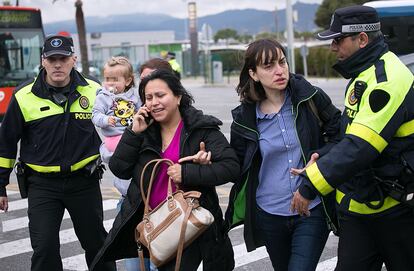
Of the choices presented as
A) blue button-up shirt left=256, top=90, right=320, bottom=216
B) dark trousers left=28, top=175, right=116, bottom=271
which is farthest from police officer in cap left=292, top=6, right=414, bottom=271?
dark trousers left=28, top=175, right=116, bottom=271

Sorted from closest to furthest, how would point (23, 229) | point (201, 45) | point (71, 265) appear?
point (71, 265) → point (23, 229) → point (201, 45)

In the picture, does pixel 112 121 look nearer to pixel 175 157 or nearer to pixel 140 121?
pixel 140 121

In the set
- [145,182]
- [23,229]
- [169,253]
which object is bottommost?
[23,229]

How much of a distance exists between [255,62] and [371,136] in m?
0.89

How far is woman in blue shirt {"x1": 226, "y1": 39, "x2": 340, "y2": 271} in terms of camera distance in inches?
141

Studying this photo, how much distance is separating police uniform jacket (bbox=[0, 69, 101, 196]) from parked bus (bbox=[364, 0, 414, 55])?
13.9ft

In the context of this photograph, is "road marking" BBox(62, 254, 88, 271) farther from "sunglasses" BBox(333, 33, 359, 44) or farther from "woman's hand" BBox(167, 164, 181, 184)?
"sunglasses" BBox(333, 33, 359, 44)

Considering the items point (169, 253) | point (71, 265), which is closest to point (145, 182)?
point (169, 253)

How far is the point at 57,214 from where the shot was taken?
4.43 metres

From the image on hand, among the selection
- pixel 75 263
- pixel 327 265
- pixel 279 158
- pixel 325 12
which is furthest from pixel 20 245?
pixel 325 12

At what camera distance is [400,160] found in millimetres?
3072

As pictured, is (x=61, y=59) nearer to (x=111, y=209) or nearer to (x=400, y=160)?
(x=400, y=160)

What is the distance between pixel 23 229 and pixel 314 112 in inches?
185

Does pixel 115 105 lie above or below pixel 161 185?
above
